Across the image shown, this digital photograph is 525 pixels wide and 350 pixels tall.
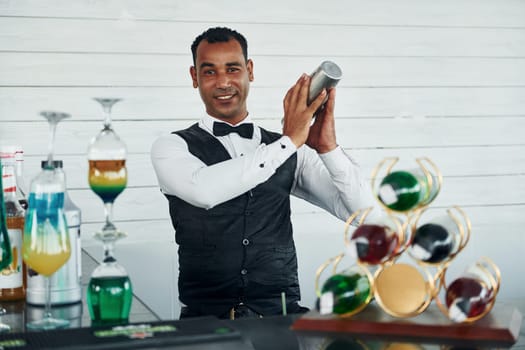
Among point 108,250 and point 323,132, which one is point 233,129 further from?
point 108,250

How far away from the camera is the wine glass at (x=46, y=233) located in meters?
1.31

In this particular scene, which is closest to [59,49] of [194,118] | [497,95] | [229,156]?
[194,118]

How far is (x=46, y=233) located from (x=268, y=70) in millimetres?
1974

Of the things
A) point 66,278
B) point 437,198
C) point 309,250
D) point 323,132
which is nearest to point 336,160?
point 323,132

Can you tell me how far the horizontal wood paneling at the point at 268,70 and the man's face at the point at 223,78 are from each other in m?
0.63

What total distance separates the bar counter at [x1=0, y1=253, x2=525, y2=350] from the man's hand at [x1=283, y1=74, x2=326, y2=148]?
758 millimetres

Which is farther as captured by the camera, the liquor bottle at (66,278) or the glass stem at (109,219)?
the liquor bottle at (66,278)

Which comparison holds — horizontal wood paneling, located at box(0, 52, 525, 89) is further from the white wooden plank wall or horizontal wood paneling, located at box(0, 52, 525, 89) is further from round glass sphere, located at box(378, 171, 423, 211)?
round glass sphere, located at box(378, 171, 423, 211)

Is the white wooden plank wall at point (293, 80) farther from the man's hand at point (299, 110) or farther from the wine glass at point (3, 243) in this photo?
the wine glass at point (3, 243)

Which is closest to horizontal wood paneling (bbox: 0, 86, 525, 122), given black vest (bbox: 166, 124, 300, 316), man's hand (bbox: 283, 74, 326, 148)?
black vest (bbox: 166, 124, 300, 316)

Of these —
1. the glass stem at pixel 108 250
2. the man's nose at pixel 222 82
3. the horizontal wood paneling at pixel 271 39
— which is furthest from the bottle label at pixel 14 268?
the horizontal wood paneling at pixel 271 39

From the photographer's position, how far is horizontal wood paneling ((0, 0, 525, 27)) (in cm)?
296

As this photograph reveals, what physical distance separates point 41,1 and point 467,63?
1.71 meters

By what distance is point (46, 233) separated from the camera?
1.31 m
